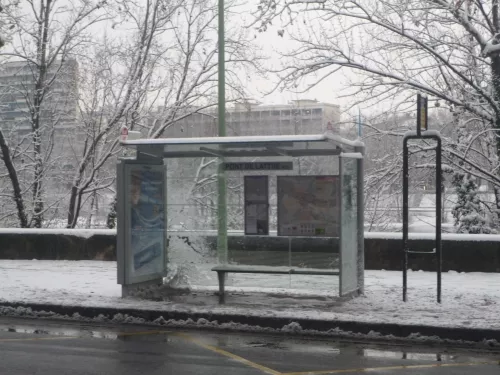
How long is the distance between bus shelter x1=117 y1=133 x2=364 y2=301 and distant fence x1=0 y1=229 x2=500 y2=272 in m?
0.09

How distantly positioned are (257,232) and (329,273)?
148cm

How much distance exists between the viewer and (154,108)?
2558 cm

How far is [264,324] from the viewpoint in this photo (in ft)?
33.4

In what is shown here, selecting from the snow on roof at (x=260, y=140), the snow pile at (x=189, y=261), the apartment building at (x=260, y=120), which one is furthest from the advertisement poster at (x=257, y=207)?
the apartment building at (x=260, y=120)

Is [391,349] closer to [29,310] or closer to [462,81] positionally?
[29,310]

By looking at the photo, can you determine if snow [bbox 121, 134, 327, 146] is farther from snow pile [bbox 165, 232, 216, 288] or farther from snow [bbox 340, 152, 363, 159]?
snow pile [bbox 165, 232, 216, 288]

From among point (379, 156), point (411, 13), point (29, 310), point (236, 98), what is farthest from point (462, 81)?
point (29, 310)

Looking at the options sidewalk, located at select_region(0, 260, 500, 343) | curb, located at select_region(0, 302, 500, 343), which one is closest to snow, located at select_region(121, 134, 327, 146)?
sidewalk, located at select_region(0, 260, 500, 343)

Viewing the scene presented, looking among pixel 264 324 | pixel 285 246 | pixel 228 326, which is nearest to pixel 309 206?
pixel 285 246

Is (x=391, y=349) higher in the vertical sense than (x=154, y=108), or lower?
lower

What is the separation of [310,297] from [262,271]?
1.00m

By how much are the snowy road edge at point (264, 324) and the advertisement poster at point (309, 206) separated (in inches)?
85.3

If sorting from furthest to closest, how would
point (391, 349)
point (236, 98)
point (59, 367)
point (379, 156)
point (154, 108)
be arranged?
point (154, 108) → point (236, 98) → point (379, 156) → point (391, 349) → point (59, 367)

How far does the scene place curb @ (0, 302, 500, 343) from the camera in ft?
30.3
